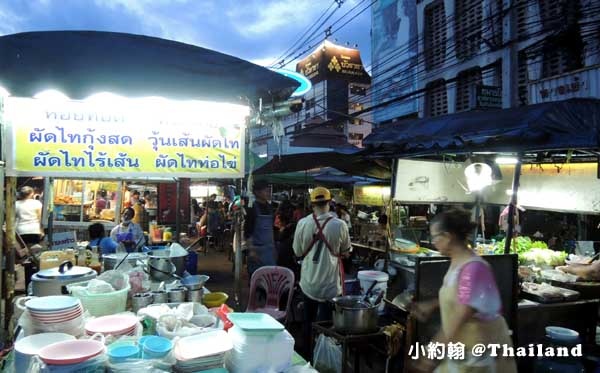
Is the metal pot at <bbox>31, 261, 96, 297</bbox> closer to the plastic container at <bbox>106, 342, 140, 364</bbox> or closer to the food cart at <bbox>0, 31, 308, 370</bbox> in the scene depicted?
the food cart at <bbox>0, 31, 308, 370</bbox>

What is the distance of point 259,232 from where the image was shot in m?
6.02

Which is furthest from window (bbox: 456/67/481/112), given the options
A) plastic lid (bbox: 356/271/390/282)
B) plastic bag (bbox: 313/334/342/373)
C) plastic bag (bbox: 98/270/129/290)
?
plastic bag (bbox: 98/270/129/290)

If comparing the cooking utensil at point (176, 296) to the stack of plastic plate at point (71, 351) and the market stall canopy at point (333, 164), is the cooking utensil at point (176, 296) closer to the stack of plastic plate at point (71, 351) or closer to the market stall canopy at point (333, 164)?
the stack of plastic plate at point (71, 351)

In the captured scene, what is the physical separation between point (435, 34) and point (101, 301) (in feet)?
61.8

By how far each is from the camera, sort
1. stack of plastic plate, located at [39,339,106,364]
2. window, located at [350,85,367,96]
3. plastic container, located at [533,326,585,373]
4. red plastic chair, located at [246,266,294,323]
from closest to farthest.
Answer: stack of plastic plate, located at [39,339,106,364], plastic container, located at [533,326,585,373], red plastic chair, located at [246,266,294,323], window, located at [350,85,367,96]

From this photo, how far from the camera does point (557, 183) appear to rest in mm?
6598

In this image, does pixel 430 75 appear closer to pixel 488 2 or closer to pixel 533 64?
pixel 488 2

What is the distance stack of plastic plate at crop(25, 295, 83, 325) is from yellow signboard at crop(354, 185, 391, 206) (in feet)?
40.0

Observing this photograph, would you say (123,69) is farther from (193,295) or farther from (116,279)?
(193,295)

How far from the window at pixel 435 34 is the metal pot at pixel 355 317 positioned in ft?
52.8

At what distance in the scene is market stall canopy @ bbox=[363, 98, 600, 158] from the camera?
396 cm

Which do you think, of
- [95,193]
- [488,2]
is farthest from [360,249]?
[488,2]

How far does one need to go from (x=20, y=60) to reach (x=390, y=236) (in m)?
5.23

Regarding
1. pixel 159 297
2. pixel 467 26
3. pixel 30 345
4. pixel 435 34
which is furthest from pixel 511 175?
pixel 435 34
